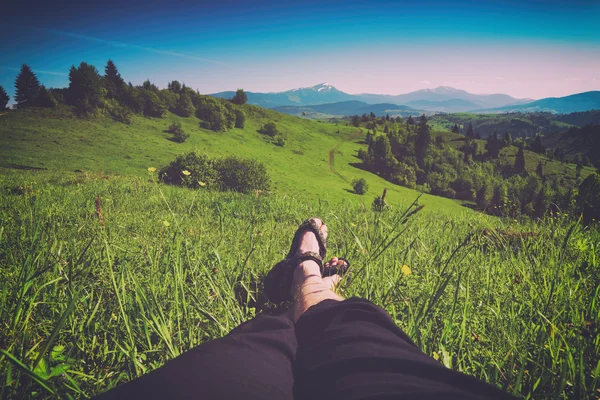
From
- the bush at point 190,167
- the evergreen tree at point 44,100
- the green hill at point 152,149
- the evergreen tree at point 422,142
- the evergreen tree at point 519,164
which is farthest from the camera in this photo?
the evergreen tree at point 519,164

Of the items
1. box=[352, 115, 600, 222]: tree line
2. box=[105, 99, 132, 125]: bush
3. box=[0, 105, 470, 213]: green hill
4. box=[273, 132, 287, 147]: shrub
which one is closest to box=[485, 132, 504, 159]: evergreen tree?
box=[352, 115, 600, 222]: tree line

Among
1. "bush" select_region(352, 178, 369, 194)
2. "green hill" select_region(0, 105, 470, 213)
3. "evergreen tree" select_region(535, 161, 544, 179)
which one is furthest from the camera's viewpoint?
"evergreen tree" select_region(535, 161, 544, 179)

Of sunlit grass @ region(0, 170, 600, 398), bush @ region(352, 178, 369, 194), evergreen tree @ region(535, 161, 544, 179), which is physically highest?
sunlit grass @ region(0, 170, 600, 398)

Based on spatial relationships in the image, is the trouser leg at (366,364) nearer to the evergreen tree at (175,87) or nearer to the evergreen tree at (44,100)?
the evergreen tree at (44,100)

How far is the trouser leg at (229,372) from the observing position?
71cm

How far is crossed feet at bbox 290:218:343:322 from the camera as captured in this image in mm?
1470

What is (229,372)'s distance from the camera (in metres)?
0.81

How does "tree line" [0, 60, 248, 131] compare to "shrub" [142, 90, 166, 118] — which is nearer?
"tree line" [0, 60, 248, 131]

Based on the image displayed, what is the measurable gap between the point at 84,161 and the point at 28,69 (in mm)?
42521

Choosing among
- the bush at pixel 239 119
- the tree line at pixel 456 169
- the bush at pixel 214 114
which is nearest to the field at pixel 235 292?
Answer: the bush at pixel 214 114

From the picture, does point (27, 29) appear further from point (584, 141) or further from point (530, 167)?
point (584, 141)

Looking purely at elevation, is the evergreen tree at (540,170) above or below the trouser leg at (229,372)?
below

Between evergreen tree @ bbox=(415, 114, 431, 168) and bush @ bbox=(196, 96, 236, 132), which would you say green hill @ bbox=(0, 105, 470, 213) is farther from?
evergreen tree @ bbox=(415, 114, 431, 168)

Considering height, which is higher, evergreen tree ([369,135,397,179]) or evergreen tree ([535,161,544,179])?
evergreen tree ([369,135,397,179])
